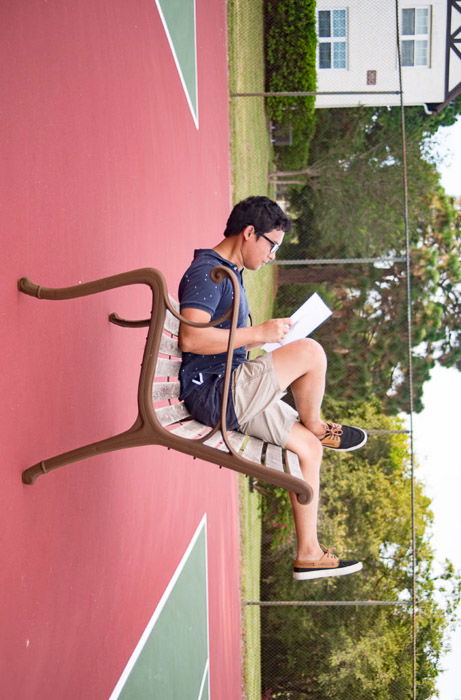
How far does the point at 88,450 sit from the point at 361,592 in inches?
440

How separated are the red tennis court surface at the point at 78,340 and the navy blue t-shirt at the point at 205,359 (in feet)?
1.19

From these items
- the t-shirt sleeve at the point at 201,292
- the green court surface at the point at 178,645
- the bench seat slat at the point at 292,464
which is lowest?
the green court surface at the point at 178,645

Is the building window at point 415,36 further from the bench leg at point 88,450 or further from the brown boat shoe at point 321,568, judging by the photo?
the bench leg at point 88,450

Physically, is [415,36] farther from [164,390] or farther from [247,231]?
[164,390]

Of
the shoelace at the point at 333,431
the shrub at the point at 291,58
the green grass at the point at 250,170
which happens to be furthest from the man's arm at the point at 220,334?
the shrub at the point at 291,58

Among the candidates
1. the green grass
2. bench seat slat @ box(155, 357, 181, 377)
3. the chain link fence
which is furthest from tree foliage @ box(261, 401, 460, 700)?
bench seat slat @ box(155, 357, 181, 377)

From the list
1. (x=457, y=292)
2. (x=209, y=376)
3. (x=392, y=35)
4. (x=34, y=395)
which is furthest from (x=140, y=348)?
(x=457, y=292)

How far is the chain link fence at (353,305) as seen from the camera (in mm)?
11617

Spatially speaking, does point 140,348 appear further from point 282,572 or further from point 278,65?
point 278,65

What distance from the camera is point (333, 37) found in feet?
43.8

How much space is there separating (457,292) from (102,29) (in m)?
14.5

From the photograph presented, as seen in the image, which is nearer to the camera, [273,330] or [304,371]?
[273,330]


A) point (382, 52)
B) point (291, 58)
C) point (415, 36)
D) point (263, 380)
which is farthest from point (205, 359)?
point (415, 36)

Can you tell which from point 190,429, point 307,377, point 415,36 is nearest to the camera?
point 190,429
